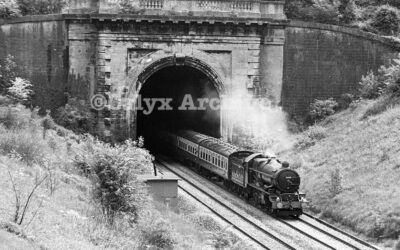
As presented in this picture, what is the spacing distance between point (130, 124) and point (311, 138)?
9795 millimetres

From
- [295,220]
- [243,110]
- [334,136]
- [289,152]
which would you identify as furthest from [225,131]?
[295,220]

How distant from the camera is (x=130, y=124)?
33969 mm

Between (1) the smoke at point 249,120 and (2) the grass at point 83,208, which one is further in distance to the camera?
(1) the smoke at point 249,120

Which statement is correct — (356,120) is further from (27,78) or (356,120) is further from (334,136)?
(27,78)

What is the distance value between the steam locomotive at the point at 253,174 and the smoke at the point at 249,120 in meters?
1.99

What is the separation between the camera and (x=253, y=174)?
25.9 m

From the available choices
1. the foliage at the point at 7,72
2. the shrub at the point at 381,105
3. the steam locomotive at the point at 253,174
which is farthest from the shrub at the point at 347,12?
the foliage at the point at 7,72

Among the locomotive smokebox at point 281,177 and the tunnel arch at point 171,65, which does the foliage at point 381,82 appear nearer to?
the tunnel arch at point 171,65

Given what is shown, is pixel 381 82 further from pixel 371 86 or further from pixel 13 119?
pixel 13 119

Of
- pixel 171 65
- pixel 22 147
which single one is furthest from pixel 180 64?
pixel 22 147

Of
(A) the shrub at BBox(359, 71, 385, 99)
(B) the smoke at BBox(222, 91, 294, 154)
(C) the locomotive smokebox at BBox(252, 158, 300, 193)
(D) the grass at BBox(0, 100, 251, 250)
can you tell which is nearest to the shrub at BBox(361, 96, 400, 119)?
(A) the shrub at BBox(359, 71, 385, 99)

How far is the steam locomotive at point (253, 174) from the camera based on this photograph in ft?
77.4

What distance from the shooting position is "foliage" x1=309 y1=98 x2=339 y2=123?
36.1 metres

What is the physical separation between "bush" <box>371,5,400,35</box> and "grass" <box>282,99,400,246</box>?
672cm
